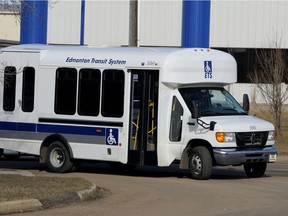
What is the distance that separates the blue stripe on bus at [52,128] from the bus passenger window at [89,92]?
38 cm

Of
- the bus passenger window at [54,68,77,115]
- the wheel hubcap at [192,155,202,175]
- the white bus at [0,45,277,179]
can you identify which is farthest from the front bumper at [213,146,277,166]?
the bus passenger window at [54,68,77,115]

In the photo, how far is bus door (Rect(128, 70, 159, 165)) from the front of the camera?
60.2 feet

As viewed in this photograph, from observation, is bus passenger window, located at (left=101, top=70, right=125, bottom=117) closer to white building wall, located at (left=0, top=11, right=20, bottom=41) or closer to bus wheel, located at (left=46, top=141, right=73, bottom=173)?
bus wheel, located at (left=46, top=141, right=73, bottom=173)

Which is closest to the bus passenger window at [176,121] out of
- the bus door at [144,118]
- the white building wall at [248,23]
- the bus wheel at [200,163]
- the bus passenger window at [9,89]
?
the bus door at [144,118]

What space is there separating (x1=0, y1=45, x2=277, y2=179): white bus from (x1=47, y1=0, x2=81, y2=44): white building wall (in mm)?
22544

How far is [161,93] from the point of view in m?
18.3

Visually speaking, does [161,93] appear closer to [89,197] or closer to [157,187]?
[157,187]

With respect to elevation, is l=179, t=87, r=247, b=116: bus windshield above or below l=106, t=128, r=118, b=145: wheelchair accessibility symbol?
above

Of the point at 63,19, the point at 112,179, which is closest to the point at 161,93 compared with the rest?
the point at 112,179

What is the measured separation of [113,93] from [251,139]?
332cm

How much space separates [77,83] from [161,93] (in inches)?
88.5

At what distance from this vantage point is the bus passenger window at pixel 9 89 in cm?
2028

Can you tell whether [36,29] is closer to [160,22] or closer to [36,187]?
[160,22]

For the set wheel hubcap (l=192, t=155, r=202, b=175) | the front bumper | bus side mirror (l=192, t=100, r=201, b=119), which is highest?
bus side mirror (l=192, t=100, r=201, b=119)
